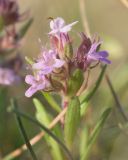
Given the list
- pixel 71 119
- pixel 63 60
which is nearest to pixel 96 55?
pixel 63 60

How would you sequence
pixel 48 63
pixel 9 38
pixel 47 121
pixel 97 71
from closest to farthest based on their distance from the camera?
pixel 48 63 < pixel 47 121 < pixel 9 38 < pixel 97 71

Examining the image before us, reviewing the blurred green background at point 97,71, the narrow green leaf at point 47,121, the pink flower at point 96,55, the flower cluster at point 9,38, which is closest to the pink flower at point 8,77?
the flower cluster at point 9,38

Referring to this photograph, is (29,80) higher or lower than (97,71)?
higher

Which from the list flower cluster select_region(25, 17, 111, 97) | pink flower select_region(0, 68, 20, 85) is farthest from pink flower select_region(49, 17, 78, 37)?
pink flower select_region(0, 68, 20, 85)

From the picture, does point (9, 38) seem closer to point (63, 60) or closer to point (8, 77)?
point (8, 77)

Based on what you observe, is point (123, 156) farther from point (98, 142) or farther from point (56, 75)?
point (56, 75)

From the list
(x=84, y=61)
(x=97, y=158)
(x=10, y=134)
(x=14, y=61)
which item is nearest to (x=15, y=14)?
(x=14, y=61)
